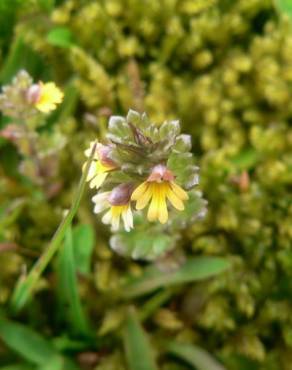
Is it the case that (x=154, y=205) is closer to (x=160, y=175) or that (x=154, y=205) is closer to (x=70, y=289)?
(x=160, y=175)

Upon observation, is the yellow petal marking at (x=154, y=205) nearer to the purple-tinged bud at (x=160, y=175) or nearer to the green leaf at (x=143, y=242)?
the purple-tinged bud at (x=160, y=175)

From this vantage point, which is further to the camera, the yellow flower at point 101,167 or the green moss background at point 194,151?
the green moss background at point 194,151

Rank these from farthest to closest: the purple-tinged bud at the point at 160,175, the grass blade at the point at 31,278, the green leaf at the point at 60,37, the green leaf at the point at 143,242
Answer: the green leaf at the point at 60,37
the green leaf at the point at 143,242
the grass blade at the point at 31,278
the purple-tinged bud at the point at 160,175

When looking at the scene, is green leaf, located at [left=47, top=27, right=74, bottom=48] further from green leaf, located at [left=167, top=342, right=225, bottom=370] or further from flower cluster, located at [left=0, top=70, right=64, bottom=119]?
green leaf, located at [left=167, top=342, right=225, bottom=370]

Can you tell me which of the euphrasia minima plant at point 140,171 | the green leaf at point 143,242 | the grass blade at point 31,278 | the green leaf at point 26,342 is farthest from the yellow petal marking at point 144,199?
the green leaf at point 26,342

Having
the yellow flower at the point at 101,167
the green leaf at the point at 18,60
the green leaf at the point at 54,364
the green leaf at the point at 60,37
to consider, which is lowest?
the green leaf at the point at 54,364

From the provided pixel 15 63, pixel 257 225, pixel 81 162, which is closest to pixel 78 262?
pixel 81 162

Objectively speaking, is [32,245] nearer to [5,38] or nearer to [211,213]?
[211,213]
